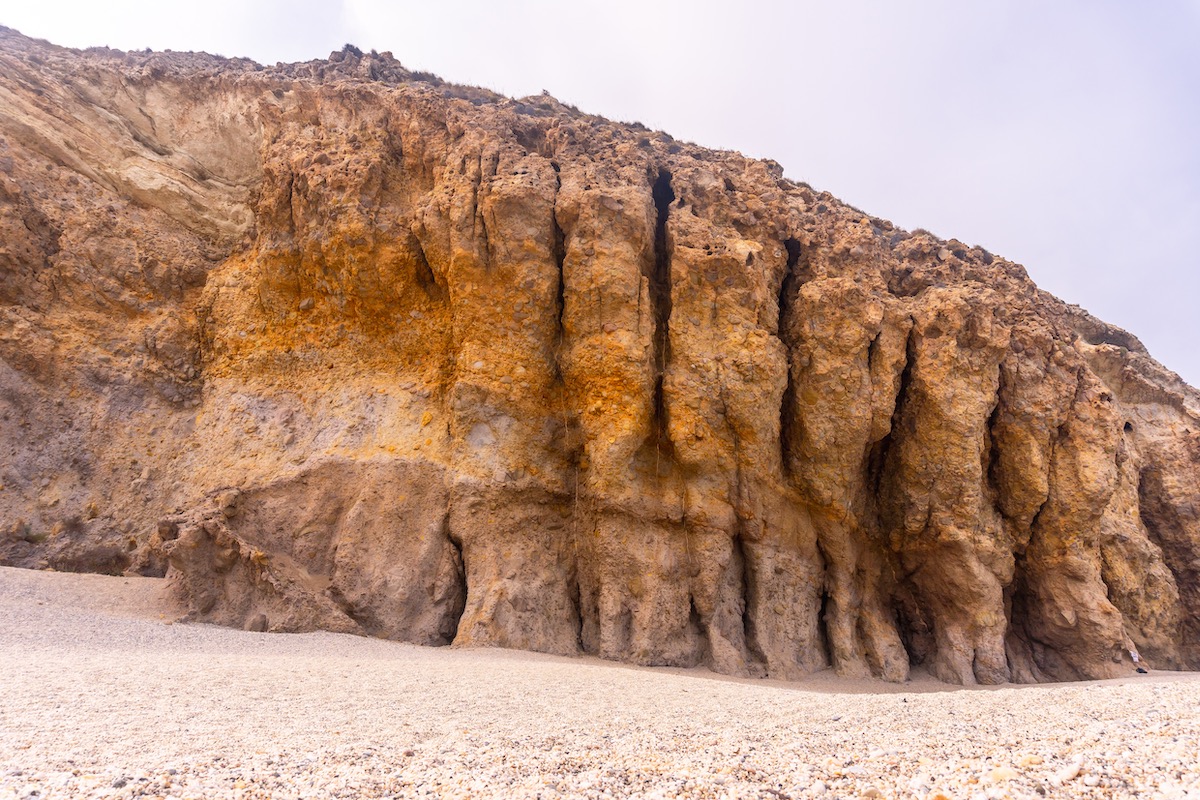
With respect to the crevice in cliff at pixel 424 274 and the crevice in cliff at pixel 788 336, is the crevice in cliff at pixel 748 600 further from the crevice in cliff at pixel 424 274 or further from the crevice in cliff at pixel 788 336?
the crevice in cliff at pixel 424 274

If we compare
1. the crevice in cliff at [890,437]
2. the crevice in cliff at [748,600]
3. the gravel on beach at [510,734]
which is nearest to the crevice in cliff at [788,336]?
the crevice in cliff at [748,600]

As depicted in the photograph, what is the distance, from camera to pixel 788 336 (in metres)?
12.8

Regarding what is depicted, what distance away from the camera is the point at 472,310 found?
464 inches

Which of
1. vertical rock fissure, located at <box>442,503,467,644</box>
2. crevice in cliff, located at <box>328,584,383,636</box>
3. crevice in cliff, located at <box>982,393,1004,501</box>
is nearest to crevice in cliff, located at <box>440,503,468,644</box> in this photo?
vertical rock fissure, located at <box>442,503,467,644</box>

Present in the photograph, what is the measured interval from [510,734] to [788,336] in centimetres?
1031

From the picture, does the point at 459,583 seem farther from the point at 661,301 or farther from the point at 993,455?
the point at 993,455

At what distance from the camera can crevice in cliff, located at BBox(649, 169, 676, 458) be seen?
11.6 m

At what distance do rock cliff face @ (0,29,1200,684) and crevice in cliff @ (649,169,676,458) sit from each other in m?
0.07

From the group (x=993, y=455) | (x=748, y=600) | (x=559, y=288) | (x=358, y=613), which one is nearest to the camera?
(x=358, y=613)

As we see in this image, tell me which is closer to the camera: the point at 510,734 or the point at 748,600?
the point at 510,734

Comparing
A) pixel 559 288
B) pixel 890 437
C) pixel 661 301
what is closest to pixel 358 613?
pixel 559 288

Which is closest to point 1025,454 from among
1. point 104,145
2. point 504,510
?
point 504,510

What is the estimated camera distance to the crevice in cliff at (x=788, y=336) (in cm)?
1241

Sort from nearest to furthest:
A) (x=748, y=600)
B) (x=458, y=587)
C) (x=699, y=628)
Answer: (x=458, y=587) < (x=699, y=628) < (x=748, y=600)
